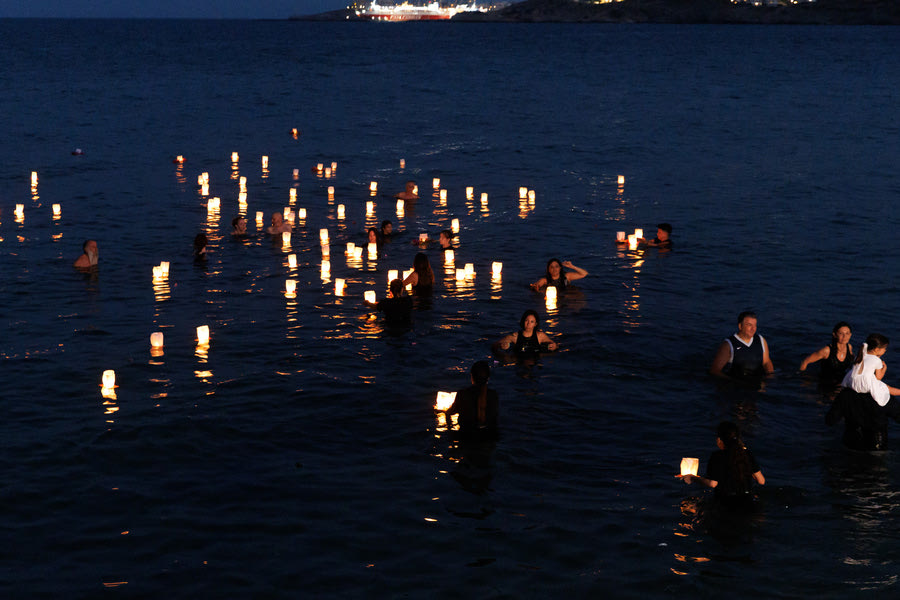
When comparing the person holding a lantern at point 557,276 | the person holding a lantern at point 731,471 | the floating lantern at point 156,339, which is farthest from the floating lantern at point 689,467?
the floating lantern at point 156,339

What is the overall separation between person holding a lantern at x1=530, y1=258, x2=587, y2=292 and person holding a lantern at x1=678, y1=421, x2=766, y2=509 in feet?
29.5

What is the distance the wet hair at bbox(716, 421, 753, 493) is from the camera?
10.9 meters

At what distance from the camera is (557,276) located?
20.5 metres

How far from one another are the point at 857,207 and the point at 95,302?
2294 cm

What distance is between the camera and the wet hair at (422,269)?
19828 millimetres

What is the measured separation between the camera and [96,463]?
12742mm

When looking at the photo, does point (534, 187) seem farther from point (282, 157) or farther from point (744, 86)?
point (744, 86)

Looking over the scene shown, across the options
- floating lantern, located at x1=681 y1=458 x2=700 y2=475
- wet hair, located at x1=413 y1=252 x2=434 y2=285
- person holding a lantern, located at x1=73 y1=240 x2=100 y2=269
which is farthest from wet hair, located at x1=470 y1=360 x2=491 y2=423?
person holding a lantern, located at x1=73 y1=240 x2=100 y2=269

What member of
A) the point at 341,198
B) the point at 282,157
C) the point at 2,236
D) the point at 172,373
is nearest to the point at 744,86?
the point at 282,157

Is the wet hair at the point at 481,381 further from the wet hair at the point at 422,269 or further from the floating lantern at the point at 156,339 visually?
the wet hair at the point at 422,269

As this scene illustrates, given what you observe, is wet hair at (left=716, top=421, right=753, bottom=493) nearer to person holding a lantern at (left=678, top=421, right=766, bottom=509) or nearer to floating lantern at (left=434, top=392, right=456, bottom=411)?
person holding a lantern at (left=678, top=421, right=766, bottom=509)

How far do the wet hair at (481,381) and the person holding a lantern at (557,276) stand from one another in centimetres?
724

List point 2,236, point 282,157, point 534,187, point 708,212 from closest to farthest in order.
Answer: point 2,236, point 708,212, point 534,187, point 282,157

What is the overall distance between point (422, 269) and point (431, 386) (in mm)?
4720
